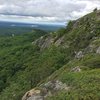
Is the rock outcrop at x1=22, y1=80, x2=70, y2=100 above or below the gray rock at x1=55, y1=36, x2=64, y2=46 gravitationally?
above

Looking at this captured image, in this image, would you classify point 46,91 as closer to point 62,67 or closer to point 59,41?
point 62,67

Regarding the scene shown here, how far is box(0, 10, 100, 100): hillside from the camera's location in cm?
3105

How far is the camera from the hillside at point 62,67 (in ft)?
102

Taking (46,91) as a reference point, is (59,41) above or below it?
below

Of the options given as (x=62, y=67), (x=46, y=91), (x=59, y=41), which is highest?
(x=46, y=91)

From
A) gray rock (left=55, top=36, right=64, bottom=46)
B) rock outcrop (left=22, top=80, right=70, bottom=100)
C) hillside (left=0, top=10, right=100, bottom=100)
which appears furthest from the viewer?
gray rock (left=55, top=36, right=64, bottom=46)

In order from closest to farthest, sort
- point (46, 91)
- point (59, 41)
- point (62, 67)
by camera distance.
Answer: point (46, 91) < point (62, 67) < point (59, 41)

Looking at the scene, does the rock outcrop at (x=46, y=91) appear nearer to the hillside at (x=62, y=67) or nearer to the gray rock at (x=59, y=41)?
the hillside at (x=62, y=67)

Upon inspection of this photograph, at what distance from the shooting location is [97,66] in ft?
126

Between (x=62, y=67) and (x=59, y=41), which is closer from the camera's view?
(x=62, y=67)

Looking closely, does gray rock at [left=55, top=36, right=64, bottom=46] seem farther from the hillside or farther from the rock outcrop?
the rock outcrop

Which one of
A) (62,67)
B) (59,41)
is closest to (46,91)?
(62,67)

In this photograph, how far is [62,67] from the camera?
4906cm

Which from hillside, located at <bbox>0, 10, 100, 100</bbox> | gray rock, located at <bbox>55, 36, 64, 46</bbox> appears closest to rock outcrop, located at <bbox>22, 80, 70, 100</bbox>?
hillside, located at <bbox>0, 10, 100, 100</bbox>
